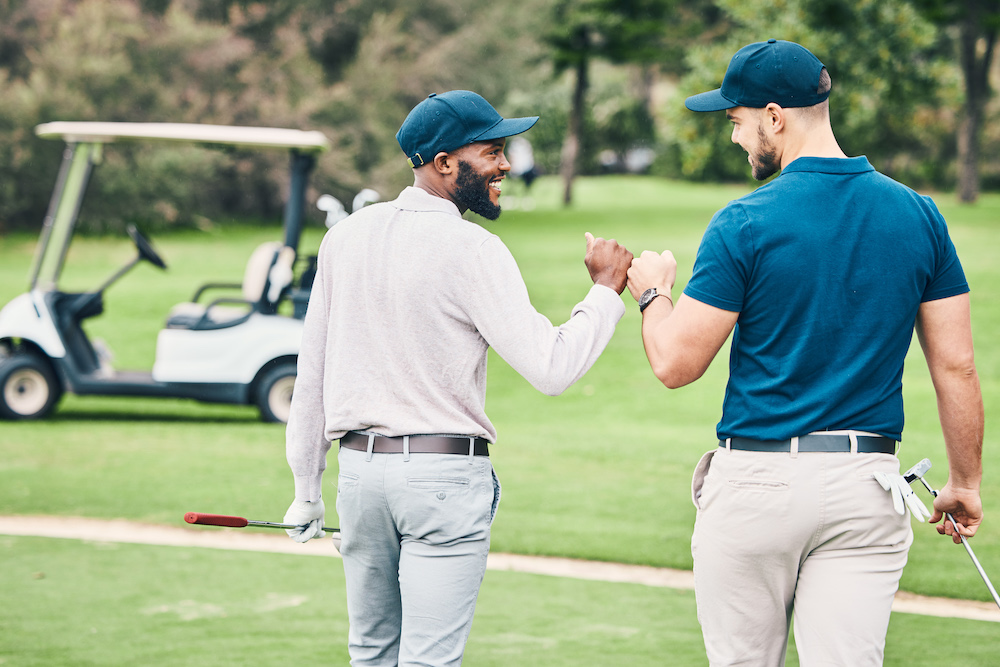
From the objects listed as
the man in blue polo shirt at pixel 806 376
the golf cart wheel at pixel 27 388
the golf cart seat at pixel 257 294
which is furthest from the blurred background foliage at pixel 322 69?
the man in blue polo shirt at pixel 806 376

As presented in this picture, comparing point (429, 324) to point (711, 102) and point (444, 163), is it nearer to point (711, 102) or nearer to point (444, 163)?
point (444, 163)

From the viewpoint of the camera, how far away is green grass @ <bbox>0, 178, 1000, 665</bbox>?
15.4ft

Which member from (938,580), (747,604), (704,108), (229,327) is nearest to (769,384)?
(747,604)

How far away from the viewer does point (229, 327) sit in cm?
894

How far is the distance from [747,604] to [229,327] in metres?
7.10

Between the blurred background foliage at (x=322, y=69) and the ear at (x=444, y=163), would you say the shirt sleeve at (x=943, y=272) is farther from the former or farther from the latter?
the blurred background foliage at (x=322, y=69)

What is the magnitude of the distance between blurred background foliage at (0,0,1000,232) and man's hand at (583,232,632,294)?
18067 mm

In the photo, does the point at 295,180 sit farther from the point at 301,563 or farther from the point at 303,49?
the point at 303,49

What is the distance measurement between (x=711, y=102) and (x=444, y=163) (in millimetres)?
620

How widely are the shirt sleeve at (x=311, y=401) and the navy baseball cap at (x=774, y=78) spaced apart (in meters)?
0.98

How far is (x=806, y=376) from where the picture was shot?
2.31m

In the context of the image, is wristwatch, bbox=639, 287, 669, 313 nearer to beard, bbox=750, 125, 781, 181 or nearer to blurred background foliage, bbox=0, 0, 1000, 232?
beard, bbox=750, 125, 781, 181

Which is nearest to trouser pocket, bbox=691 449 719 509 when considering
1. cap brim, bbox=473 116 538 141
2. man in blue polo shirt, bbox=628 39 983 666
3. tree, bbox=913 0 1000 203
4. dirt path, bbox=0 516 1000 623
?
man in blue polo shirt, bbox=628 39 983 666

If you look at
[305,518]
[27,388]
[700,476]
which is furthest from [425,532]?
[27,388]
